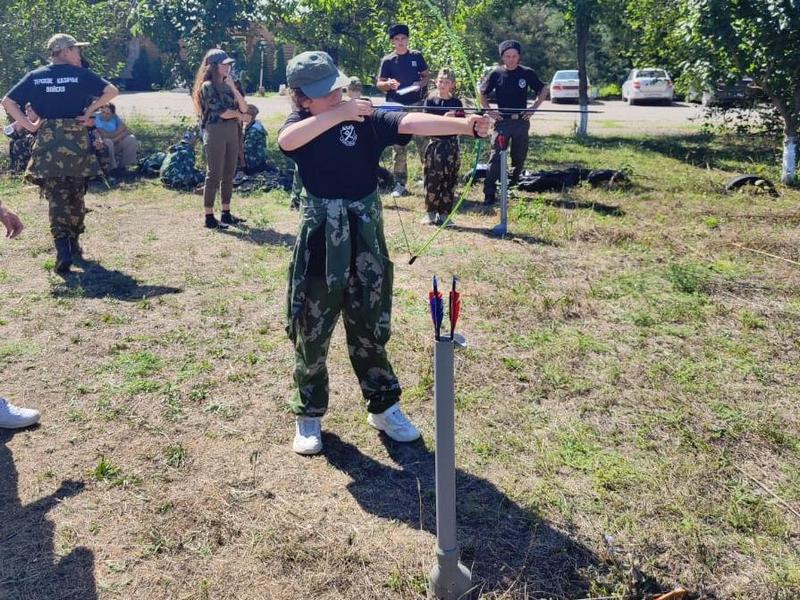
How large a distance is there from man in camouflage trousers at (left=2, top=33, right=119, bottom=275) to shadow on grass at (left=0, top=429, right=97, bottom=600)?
372 centimetres

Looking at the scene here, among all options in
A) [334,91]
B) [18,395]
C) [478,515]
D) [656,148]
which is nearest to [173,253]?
[18,395]

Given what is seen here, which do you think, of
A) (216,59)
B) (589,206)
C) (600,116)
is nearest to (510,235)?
(589,206)

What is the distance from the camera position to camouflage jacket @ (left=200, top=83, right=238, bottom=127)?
314 inches

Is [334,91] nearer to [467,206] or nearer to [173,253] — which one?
[173,253]

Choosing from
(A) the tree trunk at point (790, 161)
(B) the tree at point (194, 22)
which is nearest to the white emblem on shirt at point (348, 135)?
(A) the tree trunk at point (790, 161)

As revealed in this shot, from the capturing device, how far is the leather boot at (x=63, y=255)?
6828 millimetres

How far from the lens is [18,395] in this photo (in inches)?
180

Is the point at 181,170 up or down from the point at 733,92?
down

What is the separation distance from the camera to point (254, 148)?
12062mm

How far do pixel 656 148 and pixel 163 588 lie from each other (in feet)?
48.2

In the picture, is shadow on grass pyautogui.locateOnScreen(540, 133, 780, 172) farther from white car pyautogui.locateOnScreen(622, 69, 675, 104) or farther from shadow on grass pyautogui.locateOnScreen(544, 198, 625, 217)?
white car pyautogui.locateOnScreen(622, 69, 675, 104)

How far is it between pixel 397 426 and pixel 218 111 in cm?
525

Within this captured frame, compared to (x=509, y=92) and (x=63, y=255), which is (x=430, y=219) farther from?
(x=63, y=255)

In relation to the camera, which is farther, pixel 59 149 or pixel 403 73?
pixel 403 73
